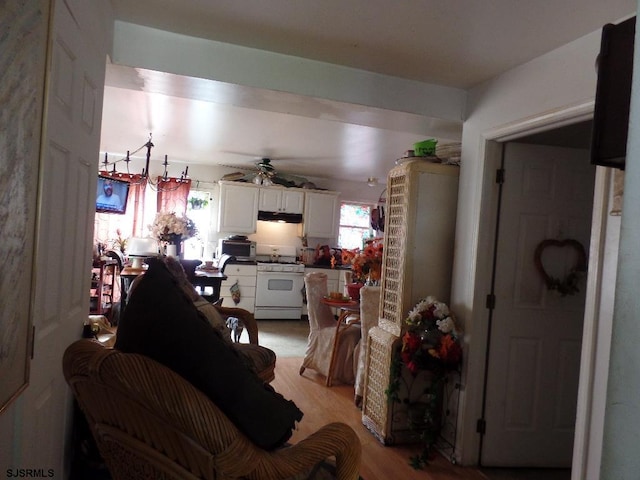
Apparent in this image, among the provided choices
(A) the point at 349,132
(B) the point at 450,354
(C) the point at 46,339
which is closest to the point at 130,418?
(C) the point at 46,339

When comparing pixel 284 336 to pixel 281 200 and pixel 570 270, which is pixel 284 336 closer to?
pixel 281 200

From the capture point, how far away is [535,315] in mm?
2666

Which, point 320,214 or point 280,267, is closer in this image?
point 280,267

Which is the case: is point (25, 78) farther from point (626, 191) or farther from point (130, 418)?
point (626, 191)

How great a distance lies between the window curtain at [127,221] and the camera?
600 cm

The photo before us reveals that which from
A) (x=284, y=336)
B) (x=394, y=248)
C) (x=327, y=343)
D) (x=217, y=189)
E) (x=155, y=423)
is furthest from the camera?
(x=217, y=189)

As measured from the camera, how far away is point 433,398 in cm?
260

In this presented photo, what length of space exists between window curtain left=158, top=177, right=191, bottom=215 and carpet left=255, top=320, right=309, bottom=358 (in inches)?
83.2

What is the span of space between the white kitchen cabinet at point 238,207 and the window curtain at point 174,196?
52 cm

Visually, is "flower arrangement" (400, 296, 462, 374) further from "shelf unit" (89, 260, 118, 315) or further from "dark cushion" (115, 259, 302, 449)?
"shelf unit" (89, 260, 118, 315)

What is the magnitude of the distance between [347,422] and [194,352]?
2.40 metres

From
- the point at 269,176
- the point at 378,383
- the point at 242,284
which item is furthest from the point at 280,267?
the point at 378,383

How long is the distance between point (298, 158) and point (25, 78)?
5.03 m

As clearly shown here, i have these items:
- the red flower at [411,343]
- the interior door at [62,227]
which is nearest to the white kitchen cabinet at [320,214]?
the red flower at [411,343]
